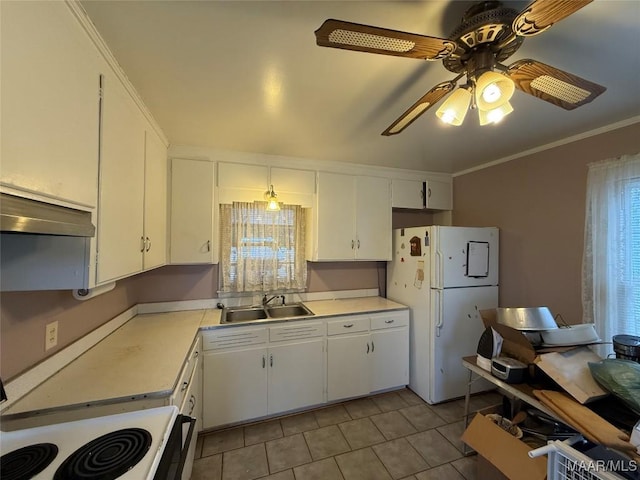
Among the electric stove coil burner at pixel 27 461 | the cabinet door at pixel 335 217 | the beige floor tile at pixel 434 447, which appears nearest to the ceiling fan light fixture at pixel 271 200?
the cabinet door at pixel 335 217

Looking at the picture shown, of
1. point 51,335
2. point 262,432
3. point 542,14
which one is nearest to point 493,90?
point 542,14

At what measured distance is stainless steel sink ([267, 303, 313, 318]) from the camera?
8.80 ft

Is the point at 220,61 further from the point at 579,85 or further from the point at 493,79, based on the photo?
the point at 579,85

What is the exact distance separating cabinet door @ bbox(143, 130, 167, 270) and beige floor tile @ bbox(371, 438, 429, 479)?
2.15 metres

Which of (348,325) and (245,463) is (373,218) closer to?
(348,325)

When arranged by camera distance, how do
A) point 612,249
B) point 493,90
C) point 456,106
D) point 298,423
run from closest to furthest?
1. point 493,90
2. point 456,106
3. point 612,249
4. point 298,423

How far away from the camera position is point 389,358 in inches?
104

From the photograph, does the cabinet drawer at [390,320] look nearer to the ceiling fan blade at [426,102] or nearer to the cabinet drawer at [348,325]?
the cabinet drawer at [348,325]

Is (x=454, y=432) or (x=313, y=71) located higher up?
(x=313, y=71)

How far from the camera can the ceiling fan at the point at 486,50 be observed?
0.75 m

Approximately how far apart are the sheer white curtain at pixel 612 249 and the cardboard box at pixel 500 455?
1.15 meters

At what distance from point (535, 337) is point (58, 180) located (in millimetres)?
2443

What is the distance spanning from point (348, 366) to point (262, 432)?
906mm

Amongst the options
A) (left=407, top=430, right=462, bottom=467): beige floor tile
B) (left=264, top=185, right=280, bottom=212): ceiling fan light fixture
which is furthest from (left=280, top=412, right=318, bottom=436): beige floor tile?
(left=264, top=185, right=280, bottom=212): ceiling fan light fixture
